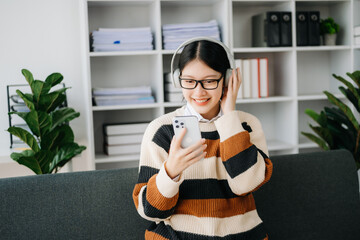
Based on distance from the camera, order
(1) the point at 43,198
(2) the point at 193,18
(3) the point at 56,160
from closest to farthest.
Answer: (1) the point at 43,198, (3) the point at 56,160, (2) the point at 193,18

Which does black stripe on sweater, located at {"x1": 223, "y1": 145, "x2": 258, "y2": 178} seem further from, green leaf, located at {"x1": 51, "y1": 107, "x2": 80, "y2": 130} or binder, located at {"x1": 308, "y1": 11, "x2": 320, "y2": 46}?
binder, located at {"x1": 308, "y1": 11, "x2": 320, "y2": 46}

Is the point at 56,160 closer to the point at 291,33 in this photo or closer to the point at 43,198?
the point at 43,198

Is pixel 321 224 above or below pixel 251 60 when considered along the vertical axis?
below

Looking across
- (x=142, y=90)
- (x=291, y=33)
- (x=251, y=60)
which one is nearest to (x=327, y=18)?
(x=291, y=33)

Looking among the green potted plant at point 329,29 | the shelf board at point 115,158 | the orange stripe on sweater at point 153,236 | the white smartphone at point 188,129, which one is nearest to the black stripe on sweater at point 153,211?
the orange stripe on sweater at point 153,236

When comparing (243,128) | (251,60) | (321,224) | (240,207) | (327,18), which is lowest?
(321,224)

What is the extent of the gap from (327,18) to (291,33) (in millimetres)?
483

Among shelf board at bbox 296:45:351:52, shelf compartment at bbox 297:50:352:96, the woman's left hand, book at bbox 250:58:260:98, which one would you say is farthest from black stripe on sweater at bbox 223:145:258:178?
shelf compartment at bbox 297:50:352:96

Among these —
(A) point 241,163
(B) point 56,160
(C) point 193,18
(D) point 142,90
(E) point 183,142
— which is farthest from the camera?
(C) point 193,18

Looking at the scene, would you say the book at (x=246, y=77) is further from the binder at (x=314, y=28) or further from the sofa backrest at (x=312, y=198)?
the sofa backrest at (x=312, y=198)

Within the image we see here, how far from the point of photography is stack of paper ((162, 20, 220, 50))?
115 inches

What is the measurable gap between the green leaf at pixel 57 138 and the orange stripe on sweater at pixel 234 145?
1157mm

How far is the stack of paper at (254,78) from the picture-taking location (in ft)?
10.1

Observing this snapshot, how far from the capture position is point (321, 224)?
1.83m
